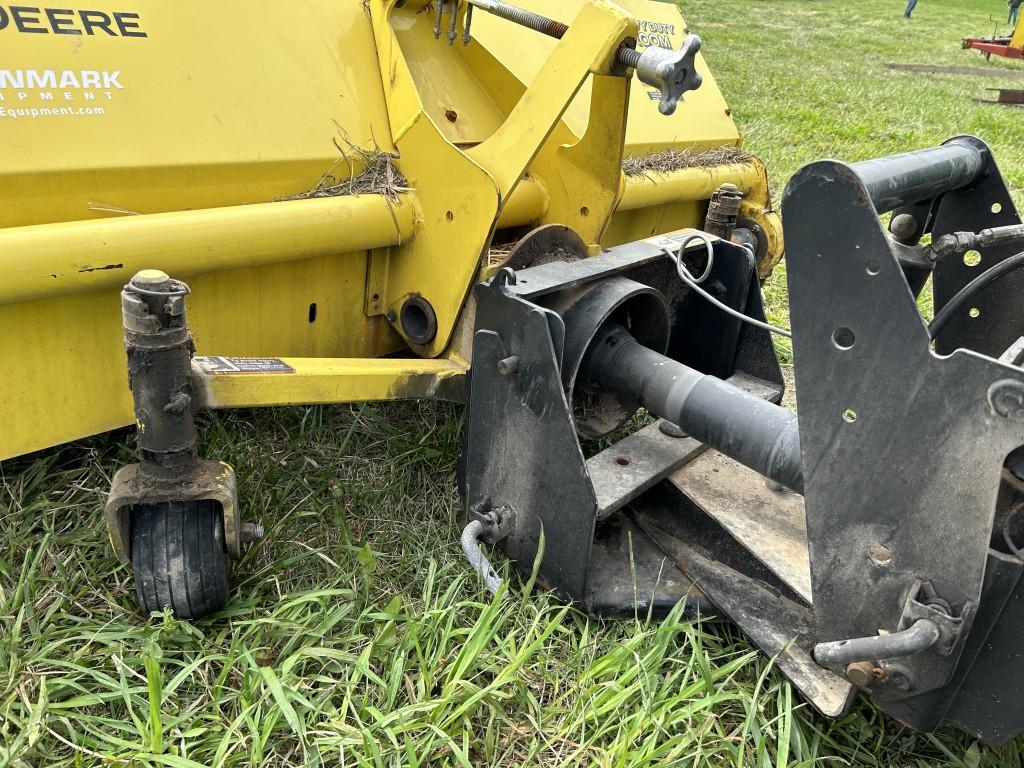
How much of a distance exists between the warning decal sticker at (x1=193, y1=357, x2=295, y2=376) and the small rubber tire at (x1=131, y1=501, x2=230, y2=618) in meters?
0.30

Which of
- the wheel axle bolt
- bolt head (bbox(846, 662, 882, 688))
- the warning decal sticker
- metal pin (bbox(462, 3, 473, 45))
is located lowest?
the wheel axle bolt

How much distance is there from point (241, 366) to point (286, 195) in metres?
0.53

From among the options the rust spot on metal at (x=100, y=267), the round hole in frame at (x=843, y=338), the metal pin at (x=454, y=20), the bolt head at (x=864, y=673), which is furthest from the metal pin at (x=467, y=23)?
the bolt head at (x=864, y=673)

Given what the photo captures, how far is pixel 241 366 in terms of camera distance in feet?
6.24

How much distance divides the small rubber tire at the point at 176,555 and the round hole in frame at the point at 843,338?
1.30m

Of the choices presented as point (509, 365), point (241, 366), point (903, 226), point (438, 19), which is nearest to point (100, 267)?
point (241, 366)

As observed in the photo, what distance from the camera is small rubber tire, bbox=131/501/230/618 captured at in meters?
1.87

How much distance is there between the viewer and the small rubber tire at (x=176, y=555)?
1.87 metres

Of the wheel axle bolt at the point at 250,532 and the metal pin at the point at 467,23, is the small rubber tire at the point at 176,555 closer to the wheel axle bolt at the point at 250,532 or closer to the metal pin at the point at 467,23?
the wheel axle bolt at the point at 250,532

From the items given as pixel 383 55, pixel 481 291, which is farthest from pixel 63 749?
pixel 383 55

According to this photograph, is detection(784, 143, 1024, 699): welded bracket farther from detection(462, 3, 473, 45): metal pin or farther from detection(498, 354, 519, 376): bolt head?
detection(462, 3, 473, 45): metal pin

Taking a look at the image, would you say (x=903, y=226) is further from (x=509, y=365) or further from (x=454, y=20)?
(x=454, y=20)

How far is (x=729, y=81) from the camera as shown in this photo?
10719 mm

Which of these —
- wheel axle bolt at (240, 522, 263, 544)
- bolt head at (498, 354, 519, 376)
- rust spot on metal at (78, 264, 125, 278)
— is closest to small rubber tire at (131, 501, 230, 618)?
wheel axle bolt at (240, 522, 263, 544)
